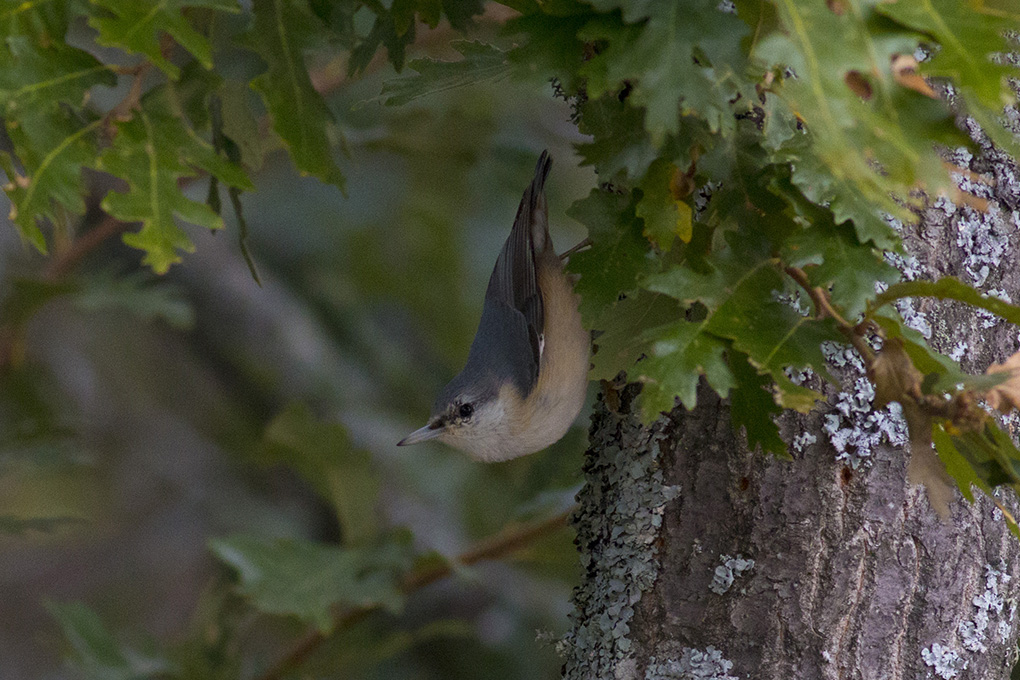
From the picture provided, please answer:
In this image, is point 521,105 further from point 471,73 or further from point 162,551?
point 471,73

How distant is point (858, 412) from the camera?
1.41 metres

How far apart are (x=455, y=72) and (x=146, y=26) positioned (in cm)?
44

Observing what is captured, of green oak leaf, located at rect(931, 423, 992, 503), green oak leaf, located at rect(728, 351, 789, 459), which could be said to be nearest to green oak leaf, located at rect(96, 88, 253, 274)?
green oak leaf, located at rect(728, 351, 789, 459)

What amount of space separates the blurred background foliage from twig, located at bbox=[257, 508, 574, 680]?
0.12 ft

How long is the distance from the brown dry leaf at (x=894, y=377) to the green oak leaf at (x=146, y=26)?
86 cm

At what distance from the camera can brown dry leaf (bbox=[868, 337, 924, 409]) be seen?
112 cm

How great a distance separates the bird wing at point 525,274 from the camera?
248 cm

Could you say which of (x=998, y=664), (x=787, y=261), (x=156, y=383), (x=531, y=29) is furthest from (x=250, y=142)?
(x=156, y=383)

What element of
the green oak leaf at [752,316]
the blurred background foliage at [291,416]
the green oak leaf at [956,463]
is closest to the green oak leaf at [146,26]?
the green oak leaf at [752,316]

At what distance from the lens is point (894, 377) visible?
3.71 ft

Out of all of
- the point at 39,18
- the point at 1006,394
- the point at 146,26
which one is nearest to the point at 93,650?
the point at 39,18

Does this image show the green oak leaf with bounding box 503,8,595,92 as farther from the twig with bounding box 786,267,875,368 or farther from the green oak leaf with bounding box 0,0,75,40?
the green oak leaf with bounding box 0,0,75,40

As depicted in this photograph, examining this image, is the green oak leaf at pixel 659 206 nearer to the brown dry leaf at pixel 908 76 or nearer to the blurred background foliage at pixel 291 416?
the brown dry leaf at pixel 908 76

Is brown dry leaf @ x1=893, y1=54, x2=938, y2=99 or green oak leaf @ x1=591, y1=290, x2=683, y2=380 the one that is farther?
green oak leaf @ x1=591, y1=290, x2=683, y2=380
